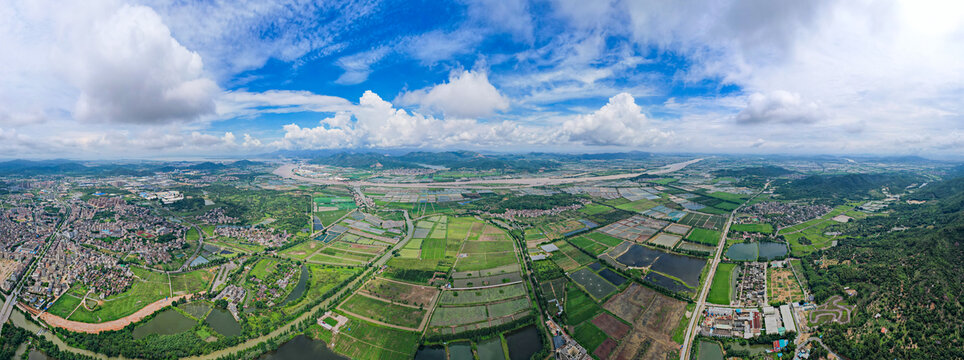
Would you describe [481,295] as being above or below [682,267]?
above

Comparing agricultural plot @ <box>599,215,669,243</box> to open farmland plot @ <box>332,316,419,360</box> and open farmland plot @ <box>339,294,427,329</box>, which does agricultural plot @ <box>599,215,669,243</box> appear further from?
open farmland plot @ <box>332,316,419,360</box>

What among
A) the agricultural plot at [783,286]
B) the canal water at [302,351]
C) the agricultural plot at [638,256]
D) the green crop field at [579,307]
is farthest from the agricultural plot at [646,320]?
the canal water at [302,351]

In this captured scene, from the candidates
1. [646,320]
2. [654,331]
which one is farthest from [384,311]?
[654,331]

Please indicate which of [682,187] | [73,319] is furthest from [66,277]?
[682,187]

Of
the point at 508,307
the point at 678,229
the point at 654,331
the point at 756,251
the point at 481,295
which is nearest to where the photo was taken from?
the point at 654,331

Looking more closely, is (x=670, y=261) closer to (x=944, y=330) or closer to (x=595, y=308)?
(x=595, y=308)

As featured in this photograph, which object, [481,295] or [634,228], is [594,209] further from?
[481,295]

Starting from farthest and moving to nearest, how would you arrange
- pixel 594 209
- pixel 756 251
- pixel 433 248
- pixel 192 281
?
pixel 594 209, pixel 433 248, pixel 756 251, pixel 192 281

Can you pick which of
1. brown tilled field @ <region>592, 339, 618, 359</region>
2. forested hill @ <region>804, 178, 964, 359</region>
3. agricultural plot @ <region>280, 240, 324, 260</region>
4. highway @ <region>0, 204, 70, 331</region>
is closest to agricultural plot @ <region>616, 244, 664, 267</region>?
forested hill @ <region>804, 178, 964, 359</region>
